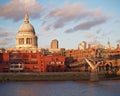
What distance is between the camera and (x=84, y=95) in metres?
42.4

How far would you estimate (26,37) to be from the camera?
101 meters

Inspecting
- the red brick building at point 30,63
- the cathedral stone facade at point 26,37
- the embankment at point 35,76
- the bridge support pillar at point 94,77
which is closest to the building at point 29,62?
Answer: the red brick building at point 30,63

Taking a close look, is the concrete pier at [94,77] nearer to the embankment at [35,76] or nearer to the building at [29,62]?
the embankment at [35,76]

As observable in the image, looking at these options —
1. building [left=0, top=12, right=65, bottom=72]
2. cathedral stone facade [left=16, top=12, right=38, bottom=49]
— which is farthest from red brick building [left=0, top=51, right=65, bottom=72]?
cathedral stone facade [left=16, top=12, right=38, bottom=49]

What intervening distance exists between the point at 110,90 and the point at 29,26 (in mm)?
60154

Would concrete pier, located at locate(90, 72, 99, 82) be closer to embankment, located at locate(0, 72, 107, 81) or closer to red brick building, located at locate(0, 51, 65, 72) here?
embankment, located at locate(0, 72, 107, 81)

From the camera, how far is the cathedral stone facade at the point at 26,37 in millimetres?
101625

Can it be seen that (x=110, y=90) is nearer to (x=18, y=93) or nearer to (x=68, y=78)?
(x=18, y=93)

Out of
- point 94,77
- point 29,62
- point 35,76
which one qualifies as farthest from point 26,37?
point 94,77

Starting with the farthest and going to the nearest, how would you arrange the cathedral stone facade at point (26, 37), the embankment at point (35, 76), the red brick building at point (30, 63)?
the cathedral stone facade at point (26, 37) → the red brick building at point (30, 63) → the embankment at point (35, 76)

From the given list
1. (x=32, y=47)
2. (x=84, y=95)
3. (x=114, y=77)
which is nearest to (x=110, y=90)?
(x=84, y=95)

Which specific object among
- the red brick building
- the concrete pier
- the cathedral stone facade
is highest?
the cathedral stone facade

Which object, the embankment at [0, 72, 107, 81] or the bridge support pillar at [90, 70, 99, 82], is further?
the embankment at [0, 72, 107, 81]

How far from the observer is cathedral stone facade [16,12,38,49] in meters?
102
